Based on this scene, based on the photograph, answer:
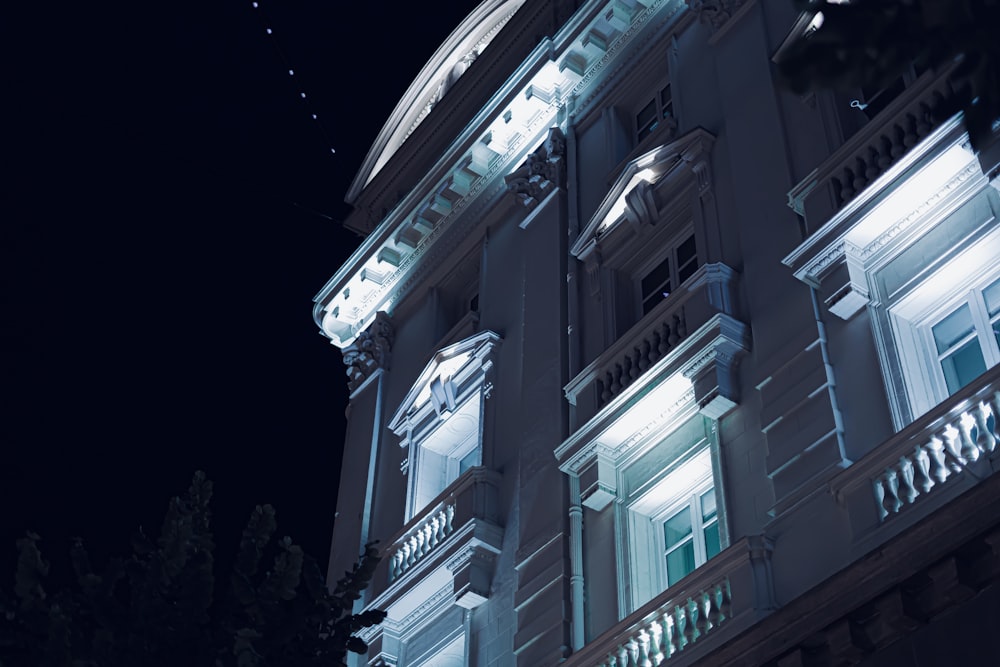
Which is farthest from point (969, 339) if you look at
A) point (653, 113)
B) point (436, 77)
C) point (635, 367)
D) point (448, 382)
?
point (436, 77)

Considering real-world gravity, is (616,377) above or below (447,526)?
above

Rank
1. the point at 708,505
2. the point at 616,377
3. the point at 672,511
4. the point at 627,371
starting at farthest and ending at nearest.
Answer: the point at 616,377 → the point at 627,371 → the point at 672,511 → the point at 708,505

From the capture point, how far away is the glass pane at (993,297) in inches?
534

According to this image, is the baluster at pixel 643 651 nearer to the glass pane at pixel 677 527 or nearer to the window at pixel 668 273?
the glass pane at pixel 677 527

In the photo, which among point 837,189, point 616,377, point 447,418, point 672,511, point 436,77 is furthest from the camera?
point 436,77

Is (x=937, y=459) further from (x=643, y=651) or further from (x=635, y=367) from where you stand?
(x=635, y=367)

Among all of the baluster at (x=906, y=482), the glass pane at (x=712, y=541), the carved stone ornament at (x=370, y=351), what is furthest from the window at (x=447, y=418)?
the baluster at (x=906, y=482)

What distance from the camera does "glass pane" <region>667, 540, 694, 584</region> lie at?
15.7 meters

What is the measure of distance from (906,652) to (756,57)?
399 inches

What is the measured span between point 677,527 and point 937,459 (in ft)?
14.8

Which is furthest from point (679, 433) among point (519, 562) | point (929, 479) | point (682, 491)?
point (929, 479)

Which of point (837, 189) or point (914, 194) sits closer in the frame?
point (914, 194)

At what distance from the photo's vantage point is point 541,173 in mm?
22812

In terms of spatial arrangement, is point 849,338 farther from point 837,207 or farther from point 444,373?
point 444,373
